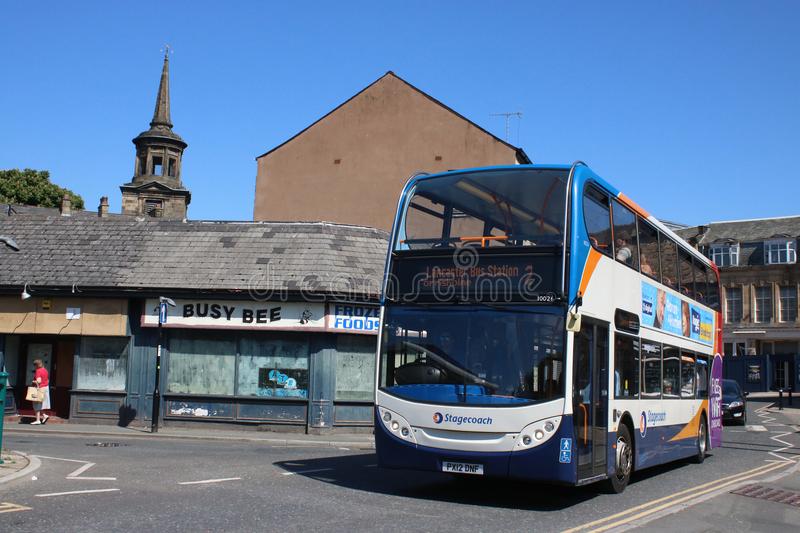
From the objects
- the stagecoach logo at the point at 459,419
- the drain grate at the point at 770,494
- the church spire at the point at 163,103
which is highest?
the church spire at the point at 163,103

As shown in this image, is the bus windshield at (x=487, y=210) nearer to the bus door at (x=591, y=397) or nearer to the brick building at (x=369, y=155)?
the bus door at (x=591, y=397)

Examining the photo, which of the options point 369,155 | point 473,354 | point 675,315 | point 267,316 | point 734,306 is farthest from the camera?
point 734,306

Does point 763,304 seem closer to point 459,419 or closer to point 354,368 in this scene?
point 354,368

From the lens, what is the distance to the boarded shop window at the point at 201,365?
2320cm

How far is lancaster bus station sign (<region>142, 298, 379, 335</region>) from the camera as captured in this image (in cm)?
2256

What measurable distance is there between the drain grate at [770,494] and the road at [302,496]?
36 cm

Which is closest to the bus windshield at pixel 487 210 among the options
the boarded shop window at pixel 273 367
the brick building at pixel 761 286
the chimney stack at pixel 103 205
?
the boarded shop window at pixel 273 367

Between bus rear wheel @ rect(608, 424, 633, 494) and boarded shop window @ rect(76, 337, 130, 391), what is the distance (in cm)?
1558

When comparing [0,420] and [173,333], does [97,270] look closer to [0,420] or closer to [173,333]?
[173,333]

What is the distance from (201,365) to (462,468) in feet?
46.9

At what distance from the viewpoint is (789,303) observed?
2530 inches

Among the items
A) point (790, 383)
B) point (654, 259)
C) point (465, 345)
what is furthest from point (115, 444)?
point (790, 383)

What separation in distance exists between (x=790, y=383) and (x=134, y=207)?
183ft

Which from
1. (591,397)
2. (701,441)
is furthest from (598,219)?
(701,441)
